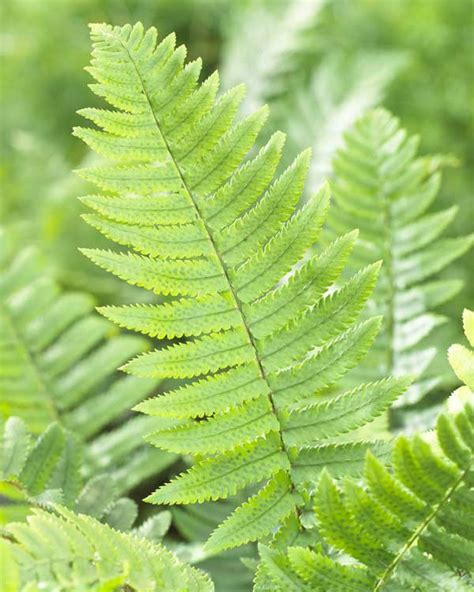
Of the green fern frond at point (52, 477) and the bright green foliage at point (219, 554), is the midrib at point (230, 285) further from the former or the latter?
the bright green foliage at point (219, 554)

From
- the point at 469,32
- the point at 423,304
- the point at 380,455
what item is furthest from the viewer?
the point at 469,32

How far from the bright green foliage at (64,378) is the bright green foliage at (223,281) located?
432mm

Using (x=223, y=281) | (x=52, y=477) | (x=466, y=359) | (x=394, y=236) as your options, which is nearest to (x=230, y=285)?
(x=223, y=281)

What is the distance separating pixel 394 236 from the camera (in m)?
1.35

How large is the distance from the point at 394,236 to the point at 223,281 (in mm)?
561

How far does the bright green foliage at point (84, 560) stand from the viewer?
0.68 meters

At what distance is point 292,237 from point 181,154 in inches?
6.2

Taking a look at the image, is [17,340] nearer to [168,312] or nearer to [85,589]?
[168,312]

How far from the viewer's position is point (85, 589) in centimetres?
65

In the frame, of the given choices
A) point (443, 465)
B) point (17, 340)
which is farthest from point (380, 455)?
point (17, 340)

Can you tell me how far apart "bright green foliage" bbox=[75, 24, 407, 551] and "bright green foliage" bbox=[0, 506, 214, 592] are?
0.10m

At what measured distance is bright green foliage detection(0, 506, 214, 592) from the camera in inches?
26.6

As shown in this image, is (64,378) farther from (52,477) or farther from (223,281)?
(223,281)

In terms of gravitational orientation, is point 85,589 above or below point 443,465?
below
